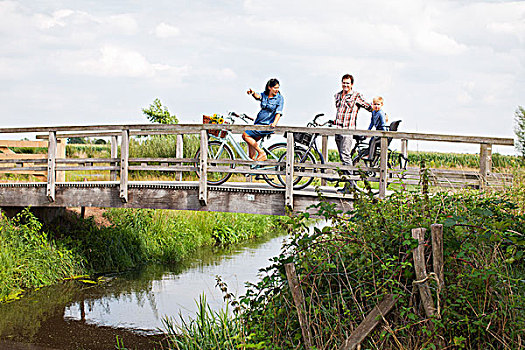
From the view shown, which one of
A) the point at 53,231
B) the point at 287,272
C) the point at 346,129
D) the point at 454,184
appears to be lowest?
the point at 53,231

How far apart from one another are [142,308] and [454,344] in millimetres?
6551

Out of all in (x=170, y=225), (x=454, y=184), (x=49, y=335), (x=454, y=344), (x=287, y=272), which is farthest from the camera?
(x=170, y=225)

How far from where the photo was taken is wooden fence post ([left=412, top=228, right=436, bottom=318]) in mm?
4824

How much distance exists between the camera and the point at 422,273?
487cm

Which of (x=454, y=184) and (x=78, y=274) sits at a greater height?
(x=454, y=184)

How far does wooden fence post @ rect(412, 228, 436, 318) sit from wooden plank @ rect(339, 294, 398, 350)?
0.26 m

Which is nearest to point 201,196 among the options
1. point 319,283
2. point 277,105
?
point 277,105

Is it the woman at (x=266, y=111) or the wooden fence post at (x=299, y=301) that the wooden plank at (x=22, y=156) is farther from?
the wooden fence post at (x=299, y=301)

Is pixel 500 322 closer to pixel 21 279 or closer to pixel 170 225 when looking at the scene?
pixel 21 279

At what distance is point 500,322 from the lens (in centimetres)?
480

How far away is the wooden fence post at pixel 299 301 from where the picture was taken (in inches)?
205

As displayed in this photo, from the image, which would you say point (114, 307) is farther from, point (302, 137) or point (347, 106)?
point (347, 106)

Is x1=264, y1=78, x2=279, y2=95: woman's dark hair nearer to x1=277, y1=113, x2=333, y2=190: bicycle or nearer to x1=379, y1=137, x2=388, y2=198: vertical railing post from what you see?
x1=277, y1=113, x2=333, y2=190: bicycle

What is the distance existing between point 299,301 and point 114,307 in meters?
5.91
